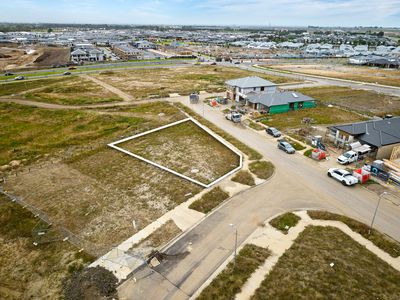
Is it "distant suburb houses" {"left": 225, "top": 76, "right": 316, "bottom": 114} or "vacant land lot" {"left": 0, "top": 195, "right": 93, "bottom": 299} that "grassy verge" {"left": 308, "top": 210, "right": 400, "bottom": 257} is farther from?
"distant suburb houses" {"left": 225, "top": 76, "right": 316, "bottom": 114}

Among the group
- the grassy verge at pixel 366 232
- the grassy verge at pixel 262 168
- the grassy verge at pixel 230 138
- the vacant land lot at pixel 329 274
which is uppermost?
the grassy verge at pixel 230 138

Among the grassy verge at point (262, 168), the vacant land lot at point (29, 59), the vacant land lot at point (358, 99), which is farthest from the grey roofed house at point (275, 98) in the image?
the vacant land lot at point (29, 59)

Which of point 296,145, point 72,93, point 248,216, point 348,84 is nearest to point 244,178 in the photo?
point 248,216

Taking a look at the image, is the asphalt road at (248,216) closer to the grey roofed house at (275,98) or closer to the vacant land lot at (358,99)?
the grey roofed house at (275,98)

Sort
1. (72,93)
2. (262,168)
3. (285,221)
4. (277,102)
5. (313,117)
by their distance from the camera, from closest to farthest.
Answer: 1. (285,221)
2. (262,168)
3. (313,117)
4. (277,102)
5. (72,93)

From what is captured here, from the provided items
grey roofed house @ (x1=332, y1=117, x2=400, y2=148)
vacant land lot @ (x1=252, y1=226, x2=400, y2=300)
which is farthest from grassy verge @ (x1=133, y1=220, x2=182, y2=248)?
grey roofed house @ (x1=332, y1=117, x2=400, y2=148)

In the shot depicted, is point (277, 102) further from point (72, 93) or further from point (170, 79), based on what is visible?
point (72, 93)

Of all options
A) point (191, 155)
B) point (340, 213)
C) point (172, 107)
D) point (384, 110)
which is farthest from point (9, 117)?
point (384, 110)
